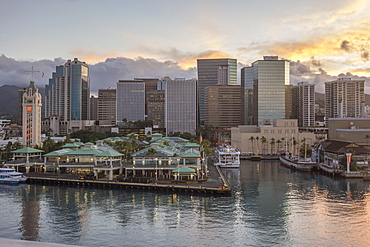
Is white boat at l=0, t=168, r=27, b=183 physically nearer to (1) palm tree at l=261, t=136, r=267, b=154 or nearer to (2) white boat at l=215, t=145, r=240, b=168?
(2) white boat at l=215, t=145, r=240, b=168

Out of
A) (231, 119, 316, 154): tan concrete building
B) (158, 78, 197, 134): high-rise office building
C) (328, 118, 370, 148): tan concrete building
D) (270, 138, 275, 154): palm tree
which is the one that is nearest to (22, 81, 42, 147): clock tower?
(231, 119, 316, 154): tan concrete building

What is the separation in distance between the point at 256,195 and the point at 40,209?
2879 cm

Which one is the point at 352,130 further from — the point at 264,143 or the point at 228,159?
the point at 264,143

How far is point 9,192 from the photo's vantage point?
182 ft

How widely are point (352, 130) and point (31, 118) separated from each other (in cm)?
8344

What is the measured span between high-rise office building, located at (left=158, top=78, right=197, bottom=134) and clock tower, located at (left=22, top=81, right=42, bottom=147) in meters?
80.0

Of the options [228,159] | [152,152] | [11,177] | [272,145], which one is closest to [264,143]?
[272,145]

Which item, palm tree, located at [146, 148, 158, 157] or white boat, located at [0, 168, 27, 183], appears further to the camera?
palm tree, located at [146, 148, 158, 157]

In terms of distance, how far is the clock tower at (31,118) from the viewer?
98812mm

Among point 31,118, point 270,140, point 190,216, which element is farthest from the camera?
point 270,140

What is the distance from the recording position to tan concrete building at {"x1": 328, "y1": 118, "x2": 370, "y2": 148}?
86688 millimetres

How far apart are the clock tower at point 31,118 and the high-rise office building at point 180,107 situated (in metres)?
80.0

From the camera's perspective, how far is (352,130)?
88125 mm

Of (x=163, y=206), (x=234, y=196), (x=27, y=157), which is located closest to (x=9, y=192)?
(x=27, y=157)
